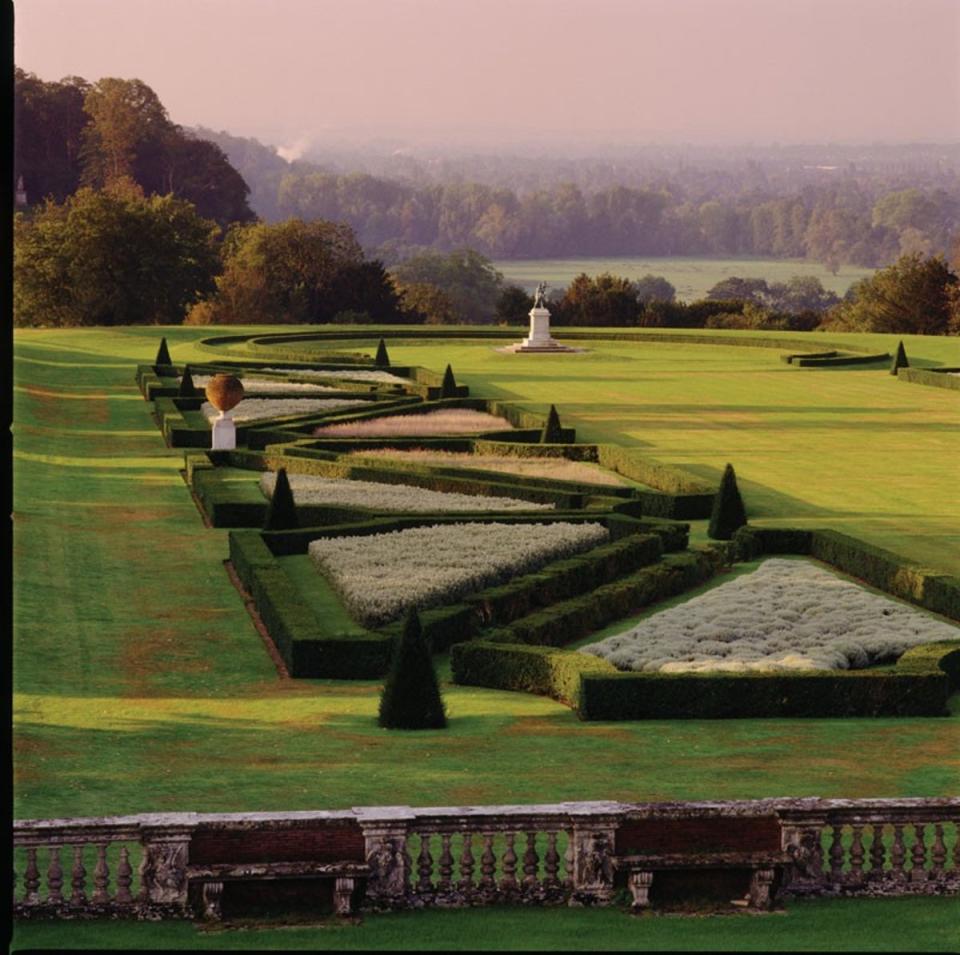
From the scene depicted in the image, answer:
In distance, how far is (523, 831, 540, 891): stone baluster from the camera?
1366 cm

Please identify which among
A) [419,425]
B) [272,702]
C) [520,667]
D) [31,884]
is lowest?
[272,702]

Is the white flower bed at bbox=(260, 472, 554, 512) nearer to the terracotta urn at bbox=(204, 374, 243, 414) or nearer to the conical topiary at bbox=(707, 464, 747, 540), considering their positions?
the conical topiary at bbox=(707, 464, 747, 540)

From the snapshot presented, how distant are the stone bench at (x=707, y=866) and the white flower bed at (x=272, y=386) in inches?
1670

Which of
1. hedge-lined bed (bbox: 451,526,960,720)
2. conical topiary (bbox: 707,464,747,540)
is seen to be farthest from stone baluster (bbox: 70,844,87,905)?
conical topiary (bbox: 707,464,747,540)

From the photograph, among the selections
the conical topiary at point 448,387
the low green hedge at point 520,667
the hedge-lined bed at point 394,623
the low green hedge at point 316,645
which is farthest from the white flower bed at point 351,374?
the low green hedge at point 520,667

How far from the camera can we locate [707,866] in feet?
45.6

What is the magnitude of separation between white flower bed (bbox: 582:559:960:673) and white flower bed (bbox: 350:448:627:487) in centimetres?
1156

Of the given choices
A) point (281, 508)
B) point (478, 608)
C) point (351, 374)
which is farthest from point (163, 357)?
point (478, 608)

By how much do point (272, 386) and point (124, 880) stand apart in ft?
154

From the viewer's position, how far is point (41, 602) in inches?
1067

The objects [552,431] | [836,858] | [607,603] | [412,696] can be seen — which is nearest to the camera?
[836,858]

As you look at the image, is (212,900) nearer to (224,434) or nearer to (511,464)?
(511,464)
